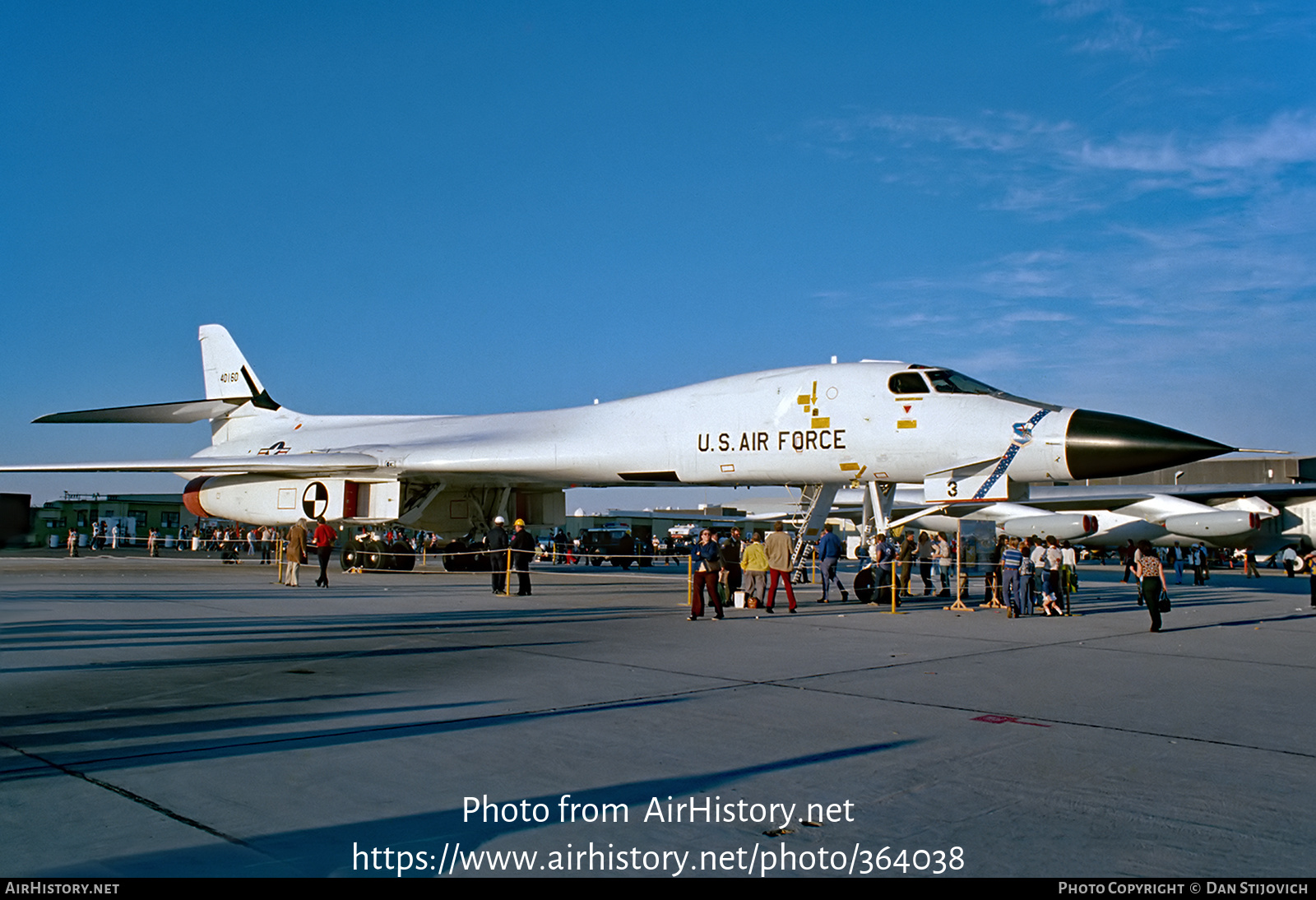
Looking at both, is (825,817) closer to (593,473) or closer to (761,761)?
(761,761)

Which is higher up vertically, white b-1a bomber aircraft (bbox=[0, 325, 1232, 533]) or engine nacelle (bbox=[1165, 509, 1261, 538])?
white b-1a bomber aircraft (bbox=[0, 325, 1232, 533])

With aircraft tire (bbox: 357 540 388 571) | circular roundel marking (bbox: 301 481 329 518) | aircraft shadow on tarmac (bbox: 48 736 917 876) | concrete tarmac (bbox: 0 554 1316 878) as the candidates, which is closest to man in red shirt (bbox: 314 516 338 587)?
circular roundel marking (bbox: 301 481 329 518)

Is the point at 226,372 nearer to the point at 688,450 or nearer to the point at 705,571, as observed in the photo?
the point at 688,450

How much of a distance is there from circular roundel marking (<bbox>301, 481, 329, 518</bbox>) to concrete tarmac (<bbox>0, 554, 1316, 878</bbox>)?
8765 mm

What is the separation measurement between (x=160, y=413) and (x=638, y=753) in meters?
21.7

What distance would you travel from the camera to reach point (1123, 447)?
1245 cm

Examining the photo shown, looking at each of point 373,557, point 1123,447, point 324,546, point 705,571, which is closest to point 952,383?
point 1123,447

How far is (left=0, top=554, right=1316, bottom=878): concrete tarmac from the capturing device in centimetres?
325

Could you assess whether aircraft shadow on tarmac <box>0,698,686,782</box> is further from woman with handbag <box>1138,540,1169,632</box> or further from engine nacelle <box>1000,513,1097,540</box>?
engine nacelle <box>1000,513,1097,540</box>

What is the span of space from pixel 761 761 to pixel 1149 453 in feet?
32.2

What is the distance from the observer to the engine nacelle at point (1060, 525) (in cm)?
3131

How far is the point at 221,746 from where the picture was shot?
4.61 metres

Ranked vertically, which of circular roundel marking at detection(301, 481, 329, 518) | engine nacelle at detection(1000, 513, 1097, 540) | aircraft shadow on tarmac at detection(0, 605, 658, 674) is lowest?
aircraft shadow on tarmac at detection(0, 605, 658, 674)

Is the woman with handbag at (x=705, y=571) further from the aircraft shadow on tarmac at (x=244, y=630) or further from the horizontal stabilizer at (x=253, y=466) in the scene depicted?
the horizontal stabilizer at (x=253, y=466)
